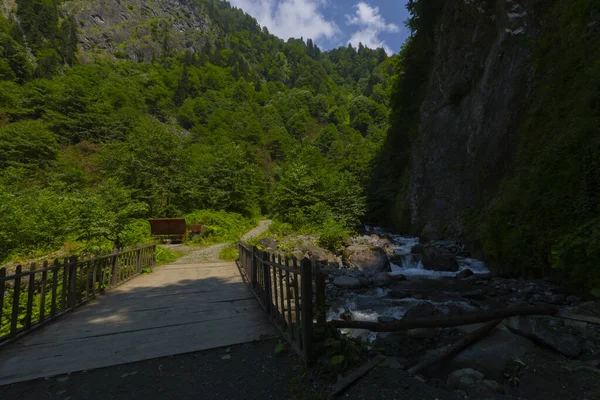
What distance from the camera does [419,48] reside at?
2227cm

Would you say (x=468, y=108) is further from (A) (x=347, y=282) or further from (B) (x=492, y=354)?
(B) (x=492, y=354)

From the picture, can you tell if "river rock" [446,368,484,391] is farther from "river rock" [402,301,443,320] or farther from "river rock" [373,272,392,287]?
"river rock" [373,272,392,287]

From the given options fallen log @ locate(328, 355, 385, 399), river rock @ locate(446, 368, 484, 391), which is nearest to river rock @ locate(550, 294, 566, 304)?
river rock @ locate(446, 368, 484, 391)

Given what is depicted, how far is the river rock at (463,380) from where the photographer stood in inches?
102

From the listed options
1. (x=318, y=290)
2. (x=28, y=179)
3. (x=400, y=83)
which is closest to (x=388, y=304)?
(x=318, y=290)

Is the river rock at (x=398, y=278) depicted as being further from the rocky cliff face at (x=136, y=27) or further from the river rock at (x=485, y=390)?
the rocky cliff face at (x=136, y=27)

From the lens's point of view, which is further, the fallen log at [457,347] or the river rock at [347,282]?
the river rock at [347,282]

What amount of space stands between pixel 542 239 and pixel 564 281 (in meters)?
1.15

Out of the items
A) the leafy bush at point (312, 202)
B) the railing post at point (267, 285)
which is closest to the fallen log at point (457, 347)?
the railing post at point (267, 285)

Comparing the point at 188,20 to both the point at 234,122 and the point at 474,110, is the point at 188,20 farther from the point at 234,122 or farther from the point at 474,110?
the point at 474,110

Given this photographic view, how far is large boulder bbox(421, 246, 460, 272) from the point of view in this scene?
10.5m

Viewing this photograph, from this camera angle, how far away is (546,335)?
354cm

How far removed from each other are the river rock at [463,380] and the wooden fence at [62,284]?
5.27 metres

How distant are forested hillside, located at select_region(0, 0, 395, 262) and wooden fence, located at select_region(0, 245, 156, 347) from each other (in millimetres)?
2661
